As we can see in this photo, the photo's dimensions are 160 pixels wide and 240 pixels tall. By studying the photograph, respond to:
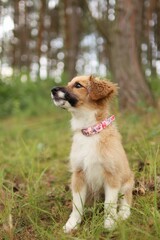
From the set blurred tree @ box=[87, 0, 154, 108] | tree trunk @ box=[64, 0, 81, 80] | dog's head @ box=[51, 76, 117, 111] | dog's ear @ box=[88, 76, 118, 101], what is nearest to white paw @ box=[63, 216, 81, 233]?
dog's head @ box=[51, 76, 117, 111]

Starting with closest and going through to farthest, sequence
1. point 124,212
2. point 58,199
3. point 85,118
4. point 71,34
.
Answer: point 124,212, point 85,118, point 58,199, point 71,34

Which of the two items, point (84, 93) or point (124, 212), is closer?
point (124, 212)

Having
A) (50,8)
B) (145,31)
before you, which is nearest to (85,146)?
(145,31)

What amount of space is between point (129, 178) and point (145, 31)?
1422 cm

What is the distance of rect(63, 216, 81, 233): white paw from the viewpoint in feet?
12.0

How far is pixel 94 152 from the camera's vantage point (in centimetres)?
372

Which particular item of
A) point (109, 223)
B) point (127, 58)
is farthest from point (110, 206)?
point (127, 58)

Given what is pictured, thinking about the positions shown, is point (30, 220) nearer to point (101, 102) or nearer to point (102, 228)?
point (102, 228)

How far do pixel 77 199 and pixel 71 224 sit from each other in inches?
9.3

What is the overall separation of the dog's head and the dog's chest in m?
0.33

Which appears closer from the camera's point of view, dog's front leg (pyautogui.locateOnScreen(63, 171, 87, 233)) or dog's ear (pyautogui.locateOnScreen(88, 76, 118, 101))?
dog's front leg (pyautogui.locateOnScreen(63, 171, 87, 233))

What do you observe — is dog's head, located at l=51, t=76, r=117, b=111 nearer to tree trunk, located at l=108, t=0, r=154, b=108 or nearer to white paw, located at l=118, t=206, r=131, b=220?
white paw, located at l=118, t=206, r=131, b=220

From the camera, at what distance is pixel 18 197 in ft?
14.2

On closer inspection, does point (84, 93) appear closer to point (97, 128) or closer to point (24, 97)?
point (97, 128)
